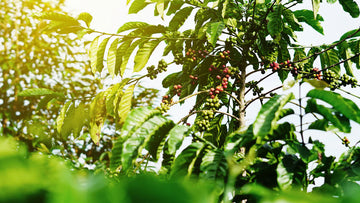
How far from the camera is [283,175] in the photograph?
2.61 ft

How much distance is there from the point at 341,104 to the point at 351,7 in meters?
1.10

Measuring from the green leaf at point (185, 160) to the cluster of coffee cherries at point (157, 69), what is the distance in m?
0.89

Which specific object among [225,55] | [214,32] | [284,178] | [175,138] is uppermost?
[214,32]

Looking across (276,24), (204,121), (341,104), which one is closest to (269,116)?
(341,104)

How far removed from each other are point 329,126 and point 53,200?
831mm

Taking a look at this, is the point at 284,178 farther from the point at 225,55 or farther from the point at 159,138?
the point at 225,55

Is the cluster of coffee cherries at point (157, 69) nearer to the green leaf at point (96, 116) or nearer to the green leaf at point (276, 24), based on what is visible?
the green leaf at point (96, 116)

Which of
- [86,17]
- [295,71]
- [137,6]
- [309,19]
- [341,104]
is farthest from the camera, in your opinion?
[309,19]

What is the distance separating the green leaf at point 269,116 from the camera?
70 cm

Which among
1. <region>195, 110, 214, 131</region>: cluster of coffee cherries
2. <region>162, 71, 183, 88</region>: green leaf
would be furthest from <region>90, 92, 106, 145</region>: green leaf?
<region>195, 110, 214, 131</region>: cluster of coffee cherries

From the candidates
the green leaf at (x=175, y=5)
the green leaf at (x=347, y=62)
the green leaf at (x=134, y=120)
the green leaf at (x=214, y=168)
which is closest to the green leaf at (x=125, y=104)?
the green leaf at (x=175, y=5)

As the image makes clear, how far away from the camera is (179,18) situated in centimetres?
179

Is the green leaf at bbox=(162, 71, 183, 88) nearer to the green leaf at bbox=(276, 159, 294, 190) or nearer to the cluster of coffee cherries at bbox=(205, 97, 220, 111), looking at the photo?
the cluster of coffee cherries at bbox=(205, 97, 220, 111)

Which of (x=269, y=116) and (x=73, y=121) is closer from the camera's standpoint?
(x=269, y=116)
